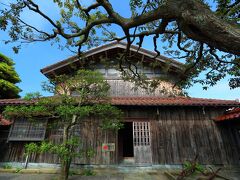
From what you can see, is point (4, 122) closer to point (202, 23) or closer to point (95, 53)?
point (95, 53)

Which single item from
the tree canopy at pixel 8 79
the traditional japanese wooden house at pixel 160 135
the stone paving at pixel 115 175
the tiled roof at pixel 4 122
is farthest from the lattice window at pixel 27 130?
the tree canopy at pixel 8 79

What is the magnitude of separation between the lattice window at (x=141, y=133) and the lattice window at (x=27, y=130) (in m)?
4.63

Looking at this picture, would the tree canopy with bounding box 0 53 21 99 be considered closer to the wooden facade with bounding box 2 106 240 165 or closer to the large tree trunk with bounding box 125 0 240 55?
the wooden facade with bounding box 2 106 240 165

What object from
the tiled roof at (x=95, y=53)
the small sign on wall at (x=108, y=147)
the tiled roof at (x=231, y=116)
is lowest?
the small sign on wall at (x=108, y=147)

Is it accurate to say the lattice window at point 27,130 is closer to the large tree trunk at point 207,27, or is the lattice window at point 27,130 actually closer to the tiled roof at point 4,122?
the tiled roof at point 4,122

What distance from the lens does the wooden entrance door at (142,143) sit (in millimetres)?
8023

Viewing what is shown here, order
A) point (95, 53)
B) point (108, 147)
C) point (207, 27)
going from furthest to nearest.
Result: point (95, 53) < point (108, 147) < point (207, 27)

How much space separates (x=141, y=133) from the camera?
845 cm

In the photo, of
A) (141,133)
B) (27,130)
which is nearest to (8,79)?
(27,130)

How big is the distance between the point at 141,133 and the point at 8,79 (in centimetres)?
1566

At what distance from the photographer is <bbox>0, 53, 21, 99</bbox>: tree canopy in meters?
15.9

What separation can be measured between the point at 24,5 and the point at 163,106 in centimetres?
733

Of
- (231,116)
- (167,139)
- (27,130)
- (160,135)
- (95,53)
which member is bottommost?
(167,139)

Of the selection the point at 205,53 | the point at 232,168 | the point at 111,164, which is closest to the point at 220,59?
the point at 205,53
